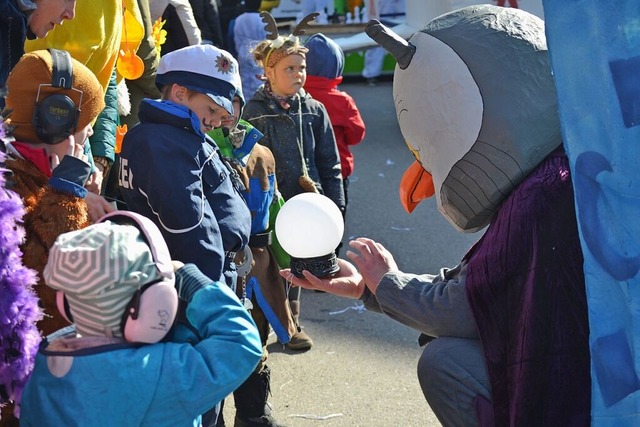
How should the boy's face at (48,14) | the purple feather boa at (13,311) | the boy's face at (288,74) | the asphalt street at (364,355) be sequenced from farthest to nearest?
the boy's face at (288,74)
the asphalt street at (364,355)
the boy's face at (48,14)
the purple feather boa at (13,311)

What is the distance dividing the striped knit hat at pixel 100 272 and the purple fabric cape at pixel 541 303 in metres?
0.95

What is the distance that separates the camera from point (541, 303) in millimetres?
2412

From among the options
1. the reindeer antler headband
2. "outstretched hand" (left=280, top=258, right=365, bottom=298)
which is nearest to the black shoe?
"outstretched hand" (left=280, top=258, right=365, bottom=298)

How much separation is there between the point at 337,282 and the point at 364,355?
1.66 m

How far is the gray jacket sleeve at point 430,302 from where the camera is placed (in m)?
2.63

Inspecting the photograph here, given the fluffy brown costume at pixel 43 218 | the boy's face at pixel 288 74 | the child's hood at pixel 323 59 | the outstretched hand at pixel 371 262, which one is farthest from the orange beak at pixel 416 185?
the child's hood at pixel 323 59

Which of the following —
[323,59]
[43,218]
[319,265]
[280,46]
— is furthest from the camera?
[323,59]

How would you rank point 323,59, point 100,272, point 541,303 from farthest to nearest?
point 323,59 → point 541,303 → point 100,272

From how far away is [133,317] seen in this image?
2031 mm

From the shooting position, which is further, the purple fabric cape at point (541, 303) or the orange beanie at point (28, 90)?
the orange beanie at point (28, 90)

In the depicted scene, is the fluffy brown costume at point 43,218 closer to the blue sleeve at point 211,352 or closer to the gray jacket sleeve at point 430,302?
the blue sleeve at point 211,352

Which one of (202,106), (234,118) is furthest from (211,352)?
(234,118)

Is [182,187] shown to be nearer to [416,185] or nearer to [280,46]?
[416,185]

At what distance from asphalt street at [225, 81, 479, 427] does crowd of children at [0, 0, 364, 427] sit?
21 cm
